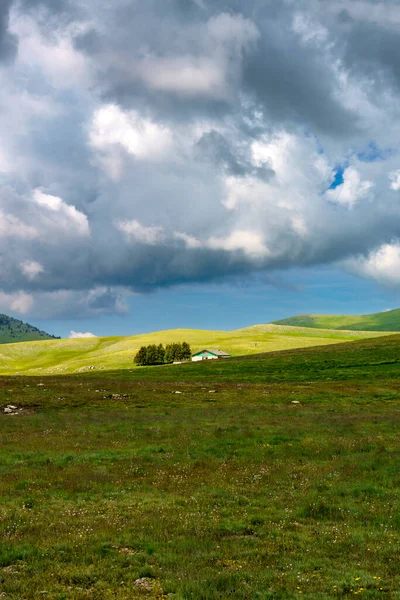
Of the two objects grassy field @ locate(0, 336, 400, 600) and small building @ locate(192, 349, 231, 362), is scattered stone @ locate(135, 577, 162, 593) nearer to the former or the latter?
grassy field @ locate(0, 336, 400, 600)

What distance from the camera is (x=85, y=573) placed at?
37.1 ft

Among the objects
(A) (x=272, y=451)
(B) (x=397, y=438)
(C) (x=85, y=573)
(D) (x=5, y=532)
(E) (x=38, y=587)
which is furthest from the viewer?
(B) (x=397, y=438)

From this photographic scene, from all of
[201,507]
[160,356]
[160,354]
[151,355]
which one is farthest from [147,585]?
[160,354]

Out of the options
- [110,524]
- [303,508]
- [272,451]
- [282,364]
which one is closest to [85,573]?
[110,524]

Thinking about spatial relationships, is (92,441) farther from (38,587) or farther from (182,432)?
(38,587)

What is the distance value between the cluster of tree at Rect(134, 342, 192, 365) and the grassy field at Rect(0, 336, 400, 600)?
138022mm

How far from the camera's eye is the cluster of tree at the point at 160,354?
580 feet

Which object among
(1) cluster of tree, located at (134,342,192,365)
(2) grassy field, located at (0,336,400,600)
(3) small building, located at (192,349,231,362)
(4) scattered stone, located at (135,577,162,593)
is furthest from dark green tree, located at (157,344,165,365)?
(4) scattered stone, located at (135,577,162,593)

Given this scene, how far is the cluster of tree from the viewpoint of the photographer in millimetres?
176875

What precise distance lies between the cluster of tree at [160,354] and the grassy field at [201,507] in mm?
138022

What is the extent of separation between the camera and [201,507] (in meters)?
16.5

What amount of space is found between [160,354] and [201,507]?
16543cm

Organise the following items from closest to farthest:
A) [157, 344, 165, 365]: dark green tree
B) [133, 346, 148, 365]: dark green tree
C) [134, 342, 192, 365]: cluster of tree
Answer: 1. [133, 346, 148, 365]: dark green tree
2. [134, 342, 192, 365]: cluster of tree
3. [157, 344, 165, 365]: dark green tree

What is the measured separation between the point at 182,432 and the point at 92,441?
6.35 m
